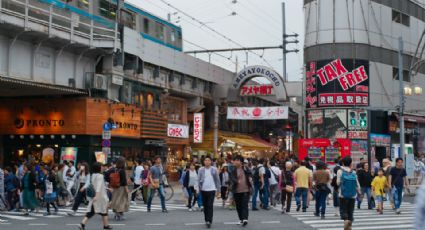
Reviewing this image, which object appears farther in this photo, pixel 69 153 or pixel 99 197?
pixel 69 153

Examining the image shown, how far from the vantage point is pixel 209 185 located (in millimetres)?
14648

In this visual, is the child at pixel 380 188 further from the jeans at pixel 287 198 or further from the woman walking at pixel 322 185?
the jeans at pixel 287 198

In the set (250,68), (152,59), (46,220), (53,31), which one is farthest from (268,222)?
(250,68)

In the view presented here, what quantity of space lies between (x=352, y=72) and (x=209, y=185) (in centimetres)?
2919

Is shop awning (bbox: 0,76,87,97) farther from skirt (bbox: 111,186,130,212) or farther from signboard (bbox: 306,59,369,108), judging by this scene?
signboard (bbox: 306,59,369,108)

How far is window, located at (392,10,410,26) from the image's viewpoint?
4550 cm

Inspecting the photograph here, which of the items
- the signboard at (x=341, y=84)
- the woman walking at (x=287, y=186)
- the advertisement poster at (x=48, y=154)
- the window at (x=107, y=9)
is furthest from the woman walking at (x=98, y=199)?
the signboard at (x=341, y=84)

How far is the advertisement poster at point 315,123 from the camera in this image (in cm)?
4203

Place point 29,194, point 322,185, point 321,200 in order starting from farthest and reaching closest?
point 29,194
point 321,200
point 322,185

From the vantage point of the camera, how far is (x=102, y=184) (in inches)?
549

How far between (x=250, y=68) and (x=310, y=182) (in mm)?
22152

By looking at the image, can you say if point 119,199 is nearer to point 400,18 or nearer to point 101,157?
point 101,157

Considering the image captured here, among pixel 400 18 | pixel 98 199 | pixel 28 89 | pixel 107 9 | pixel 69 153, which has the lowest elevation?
pixel 98 199

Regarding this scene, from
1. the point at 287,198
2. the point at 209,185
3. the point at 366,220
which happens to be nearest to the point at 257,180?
the point at 287,198
